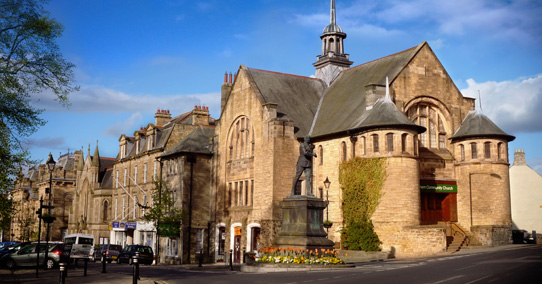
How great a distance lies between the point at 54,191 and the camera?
8144 centimetres

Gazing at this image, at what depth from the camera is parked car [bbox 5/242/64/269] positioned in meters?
32.0

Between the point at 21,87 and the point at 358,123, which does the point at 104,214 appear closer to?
the point at 358,123

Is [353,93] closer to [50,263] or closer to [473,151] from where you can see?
[473,151]

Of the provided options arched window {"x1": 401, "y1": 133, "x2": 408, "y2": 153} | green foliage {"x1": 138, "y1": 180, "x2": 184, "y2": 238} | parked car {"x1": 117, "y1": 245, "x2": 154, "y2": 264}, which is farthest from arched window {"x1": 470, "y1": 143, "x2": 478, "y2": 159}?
parked car {"x1": 117, "y1": 245, "x2": 154, "y2": 264}

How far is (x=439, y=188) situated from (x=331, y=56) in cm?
1558

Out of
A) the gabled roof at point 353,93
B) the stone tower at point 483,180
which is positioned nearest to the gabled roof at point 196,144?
the gabled roof at point 353,93

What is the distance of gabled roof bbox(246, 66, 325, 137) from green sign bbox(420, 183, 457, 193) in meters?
Answer: 9.10

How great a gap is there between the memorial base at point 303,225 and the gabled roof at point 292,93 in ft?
49.6

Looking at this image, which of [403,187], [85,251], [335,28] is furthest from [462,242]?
[85,251]

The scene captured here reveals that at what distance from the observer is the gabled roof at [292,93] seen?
4247 cm

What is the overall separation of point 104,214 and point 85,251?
21.7 metres

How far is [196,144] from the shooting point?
160 feet

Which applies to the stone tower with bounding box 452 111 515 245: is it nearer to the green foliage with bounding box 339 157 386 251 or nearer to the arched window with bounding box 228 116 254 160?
the green foliage with bounding box 339 157 386 251

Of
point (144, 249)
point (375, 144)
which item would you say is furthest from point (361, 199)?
point (144, 249)
